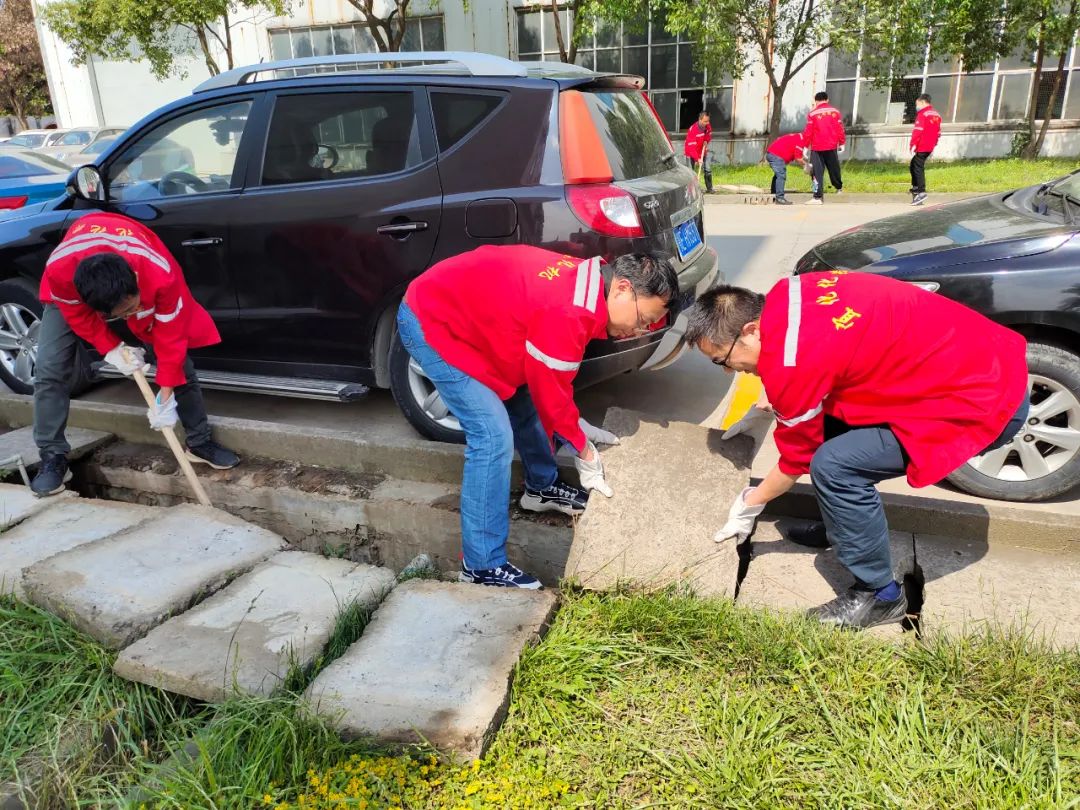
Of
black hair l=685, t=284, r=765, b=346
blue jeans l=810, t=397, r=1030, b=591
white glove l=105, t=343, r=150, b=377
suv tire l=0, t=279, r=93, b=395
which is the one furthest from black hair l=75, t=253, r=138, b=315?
blue jeans l=810, t=397, r=1030, b=591

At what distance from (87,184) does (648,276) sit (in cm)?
364

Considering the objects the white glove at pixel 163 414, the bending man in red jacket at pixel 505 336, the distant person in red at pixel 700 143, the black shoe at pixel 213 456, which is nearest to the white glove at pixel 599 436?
the bending man in red jacket at pixel 505 336

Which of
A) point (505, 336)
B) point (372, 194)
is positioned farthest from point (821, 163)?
point (505, 336)

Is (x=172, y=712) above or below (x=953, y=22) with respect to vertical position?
below

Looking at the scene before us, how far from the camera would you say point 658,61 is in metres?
20.4

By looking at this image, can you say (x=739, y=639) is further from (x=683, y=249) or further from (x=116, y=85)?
(x=116, y=85)

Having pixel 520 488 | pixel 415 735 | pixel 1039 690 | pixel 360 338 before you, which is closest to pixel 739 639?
pixel 1039 690

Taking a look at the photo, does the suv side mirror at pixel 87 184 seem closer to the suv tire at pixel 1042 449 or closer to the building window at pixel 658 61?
the suv tire at pixel 1042 449

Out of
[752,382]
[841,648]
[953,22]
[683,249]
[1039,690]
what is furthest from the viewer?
[953,22]

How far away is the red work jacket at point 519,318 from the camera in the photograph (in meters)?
2.68

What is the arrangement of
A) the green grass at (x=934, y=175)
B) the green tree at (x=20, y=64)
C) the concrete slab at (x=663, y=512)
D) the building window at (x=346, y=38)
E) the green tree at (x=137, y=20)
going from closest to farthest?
the concrete slab at (x=663, y=512) < the green grass at (x=934, y=175) < the green tree at (x=137, y=20) < the building window at (x=346, y=38) < the green tree at (x=20, y=64)

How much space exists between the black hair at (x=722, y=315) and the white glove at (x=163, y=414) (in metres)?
2.68

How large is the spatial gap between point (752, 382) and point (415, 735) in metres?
3.62

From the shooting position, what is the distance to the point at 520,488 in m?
3.75
